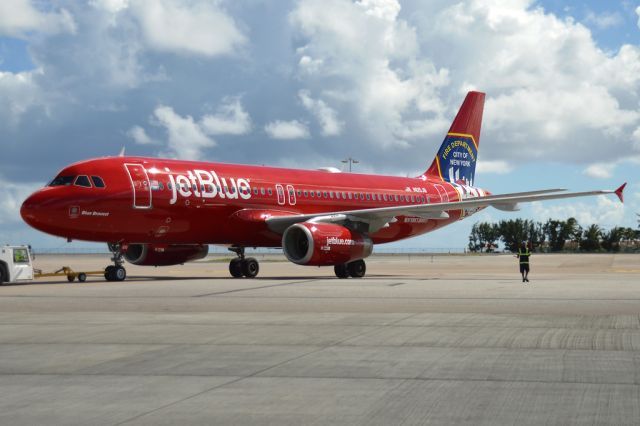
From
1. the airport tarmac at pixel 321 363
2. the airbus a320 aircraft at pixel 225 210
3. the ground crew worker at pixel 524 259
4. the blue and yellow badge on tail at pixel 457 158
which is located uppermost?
the blue and yellow badge on tail at pixel 457 158

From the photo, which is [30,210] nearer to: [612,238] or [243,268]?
[243,268]

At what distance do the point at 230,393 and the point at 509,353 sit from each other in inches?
146

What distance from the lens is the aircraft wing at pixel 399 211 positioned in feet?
96.9

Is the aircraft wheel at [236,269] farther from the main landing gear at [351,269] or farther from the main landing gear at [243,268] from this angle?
the main landing gear at [351,269]

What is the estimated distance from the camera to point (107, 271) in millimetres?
27344

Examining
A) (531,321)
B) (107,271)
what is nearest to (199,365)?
(531,321)

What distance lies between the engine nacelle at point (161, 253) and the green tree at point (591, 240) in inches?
5250

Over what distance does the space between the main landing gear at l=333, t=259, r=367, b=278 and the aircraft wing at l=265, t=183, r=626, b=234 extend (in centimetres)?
137

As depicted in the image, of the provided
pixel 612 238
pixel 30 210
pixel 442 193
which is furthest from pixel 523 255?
pixel 612 238

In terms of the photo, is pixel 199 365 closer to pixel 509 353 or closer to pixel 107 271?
pixel 509 353

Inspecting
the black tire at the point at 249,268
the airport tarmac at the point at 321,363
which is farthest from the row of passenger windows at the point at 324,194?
the airport tarmac at the point at 321,363

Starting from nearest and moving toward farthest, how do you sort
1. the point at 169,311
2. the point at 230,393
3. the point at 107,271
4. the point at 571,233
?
the point at 230,393
the point at 169,311
the point at 107,271
the point at 571,233

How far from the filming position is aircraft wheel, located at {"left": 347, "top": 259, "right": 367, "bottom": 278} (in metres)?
30.6

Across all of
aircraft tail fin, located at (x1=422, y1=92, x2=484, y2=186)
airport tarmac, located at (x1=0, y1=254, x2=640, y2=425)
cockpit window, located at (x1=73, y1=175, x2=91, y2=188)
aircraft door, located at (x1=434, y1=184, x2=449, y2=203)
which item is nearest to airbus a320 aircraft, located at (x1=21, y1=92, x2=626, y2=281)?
cockpit window, located at (x1=73, y1=175, x2=91, y2=188)
